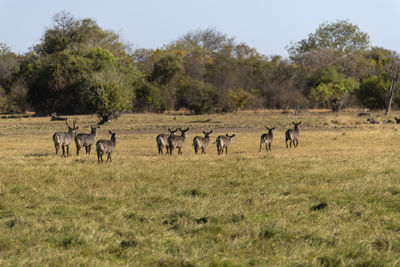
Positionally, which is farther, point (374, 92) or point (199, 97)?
point (374, 92)

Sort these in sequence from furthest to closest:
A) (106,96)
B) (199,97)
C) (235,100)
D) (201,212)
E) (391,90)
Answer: (235,100), (199,97), (391,90), (106,96), (201,212)

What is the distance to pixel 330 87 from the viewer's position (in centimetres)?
5453

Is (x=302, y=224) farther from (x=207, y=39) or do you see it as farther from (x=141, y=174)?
(x=207, y=39)

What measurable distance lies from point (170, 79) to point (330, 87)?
2022 centimetres

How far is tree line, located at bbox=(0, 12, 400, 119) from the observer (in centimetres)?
5069

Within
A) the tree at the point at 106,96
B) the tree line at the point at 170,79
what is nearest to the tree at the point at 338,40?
the tree line at the point at 170,79

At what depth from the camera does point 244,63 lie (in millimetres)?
68625

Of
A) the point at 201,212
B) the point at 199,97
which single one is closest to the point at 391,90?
the point at 199,97

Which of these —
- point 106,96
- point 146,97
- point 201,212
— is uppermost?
point 146,97

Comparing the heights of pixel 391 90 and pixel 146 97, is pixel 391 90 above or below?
below

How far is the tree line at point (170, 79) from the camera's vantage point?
5069cm

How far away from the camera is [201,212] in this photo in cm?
779

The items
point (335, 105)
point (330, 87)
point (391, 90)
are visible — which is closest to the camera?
point (391, 90)

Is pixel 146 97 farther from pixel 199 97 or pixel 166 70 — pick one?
pixel 166 70
